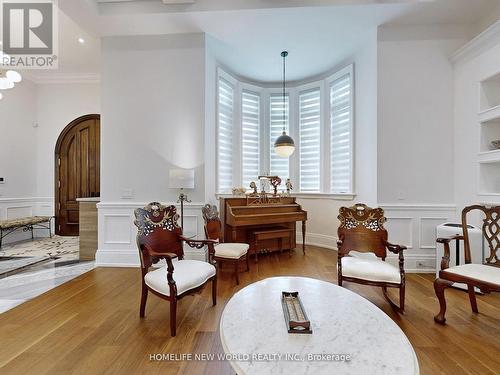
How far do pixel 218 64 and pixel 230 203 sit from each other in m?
2.65

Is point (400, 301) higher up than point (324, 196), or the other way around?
point (324, 196)

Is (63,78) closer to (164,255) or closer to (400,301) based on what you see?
(164,255)

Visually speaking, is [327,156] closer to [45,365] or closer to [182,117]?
[182,117]

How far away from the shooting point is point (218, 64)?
4.63 metres

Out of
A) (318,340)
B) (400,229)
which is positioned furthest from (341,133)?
(318,340)

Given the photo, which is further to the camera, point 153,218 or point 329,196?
point 329,196

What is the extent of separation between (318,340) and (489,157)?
344 centimetres

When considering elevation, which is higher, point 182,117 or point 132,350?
point 182,117

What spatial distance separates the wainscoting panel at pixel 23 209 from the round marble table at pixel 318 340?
618 centimetres

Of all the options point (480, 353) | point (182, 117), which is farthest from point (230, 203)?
point (480, 353)

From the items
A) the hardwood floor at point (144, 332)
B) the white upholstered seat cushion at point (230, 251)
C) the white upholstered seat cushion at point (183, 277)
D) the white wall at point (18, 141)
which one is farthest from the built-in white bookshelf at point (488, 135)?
the white wall at point (18, 141)

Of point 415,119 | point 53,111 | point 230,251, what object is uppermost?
point 53,111

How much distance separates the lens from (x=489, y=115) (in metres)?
3.08

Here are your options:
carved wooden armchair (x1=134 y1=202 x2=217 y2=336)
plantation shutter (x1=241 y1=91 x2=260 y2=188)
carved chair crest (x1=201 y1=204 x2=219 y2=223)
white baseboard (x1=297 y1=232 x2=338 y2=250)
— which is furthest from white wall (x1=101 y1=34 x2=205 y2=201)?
white baseboard (x1=297 y1=232 x2=338 y2=250)
